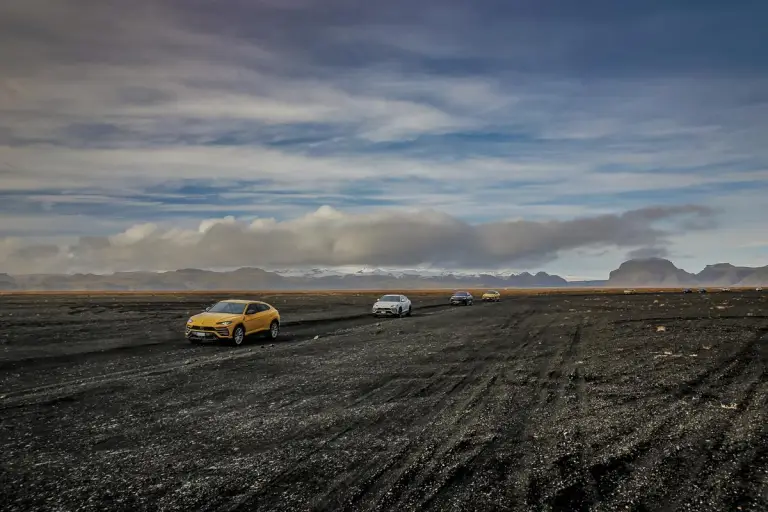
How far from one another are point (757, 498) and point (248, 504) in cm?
557

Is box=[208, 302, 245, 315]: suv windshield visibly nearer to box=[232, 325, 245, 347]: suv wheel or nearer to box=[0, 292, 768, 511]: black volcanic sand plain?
box=[232, 325, 245, 347]: suv wheel

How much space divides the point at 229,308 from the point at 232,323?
1.79 meters

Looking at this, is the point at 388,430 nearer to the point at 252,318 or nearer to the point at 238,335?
the point at 238,335

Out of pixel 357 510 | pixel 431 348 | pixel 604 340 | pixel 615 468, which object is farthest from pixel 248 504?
pixel 604 340

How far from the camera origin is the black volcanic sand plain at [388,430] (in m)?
6.33

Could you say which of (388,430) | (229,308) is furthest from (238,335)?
(388,430)

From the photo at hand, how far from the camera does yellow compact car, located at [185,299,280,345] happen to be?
22.0 metres

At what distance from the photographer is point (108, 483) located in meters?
6.77

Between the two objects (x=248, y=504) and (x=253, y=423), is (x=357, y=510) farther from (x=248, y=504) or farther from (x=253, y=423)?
(x=253, y=423)

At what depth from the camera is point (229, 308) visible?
23.8m

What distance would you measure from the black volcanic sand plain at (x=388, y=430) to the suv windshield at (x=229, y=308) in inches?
177

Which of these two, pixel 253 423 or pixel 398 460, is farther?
pixel 253 423

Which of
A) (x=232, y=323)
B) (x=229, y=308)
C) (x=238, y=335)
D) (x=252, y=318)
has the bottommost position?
(x=238, y=335)

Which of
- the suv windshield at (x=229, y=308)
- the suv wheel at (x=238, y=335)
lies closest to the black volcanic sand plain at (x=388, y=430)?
the suv wheel at (x=238, y=335)
